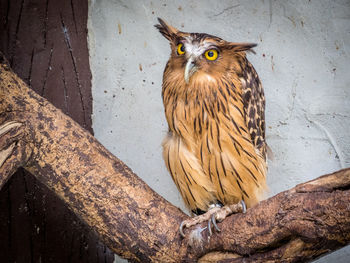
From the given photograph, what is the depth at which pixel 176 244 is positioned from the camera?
141 centimetres

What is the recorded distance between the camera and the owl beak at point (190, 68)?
1676 millimetres

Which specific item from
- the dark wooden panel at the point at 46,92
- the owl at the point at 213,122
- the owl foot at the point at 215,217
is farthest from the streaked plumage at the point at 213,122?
the dark wooden panel at the point at 46,92

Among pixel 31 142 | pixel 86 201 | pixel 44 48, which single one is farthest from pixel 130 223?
pixel 44 48

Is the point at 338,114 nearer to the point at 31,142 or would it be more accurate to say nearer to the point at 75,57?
the point at 75,57

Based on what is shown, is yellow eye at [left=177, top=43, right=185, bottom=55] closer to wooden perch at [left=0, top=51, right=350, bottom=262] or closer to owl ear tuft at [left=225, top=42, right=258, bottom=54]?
owl ear tuft at [left=225, top=42, right=258, bottom=54]

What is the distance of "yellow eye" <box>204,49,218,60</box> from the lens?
5.60 ft

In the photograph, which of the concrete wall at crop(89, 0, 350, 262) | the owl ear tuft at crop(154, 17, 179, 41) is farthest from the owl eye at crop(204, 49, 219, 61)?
the concrete wall at crop(89, 0, 350, 262)

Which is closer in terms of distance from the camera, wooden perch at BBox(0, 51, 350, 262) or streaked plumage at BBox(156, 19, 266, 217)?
wooden perch at BBox(0, 51, 350, 262)

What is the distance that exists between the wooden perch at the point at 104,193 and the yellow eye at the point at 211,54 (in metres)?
0.64

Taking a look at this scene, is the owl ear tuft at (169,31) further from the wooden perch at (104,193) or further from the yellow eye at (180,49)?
the wooden perch at (104,193)

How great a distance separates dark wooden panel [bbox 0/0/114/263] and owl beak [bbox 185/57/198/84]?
70cm

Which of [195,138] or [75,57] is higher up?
[75,57]

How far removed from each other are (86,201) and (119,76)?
106 cm

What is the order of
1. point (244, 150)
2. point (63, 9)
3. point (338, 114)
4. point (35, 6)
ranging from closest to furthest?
point (244, 150) → point (35, 6) → point (63, 9) → point (338, 114)
